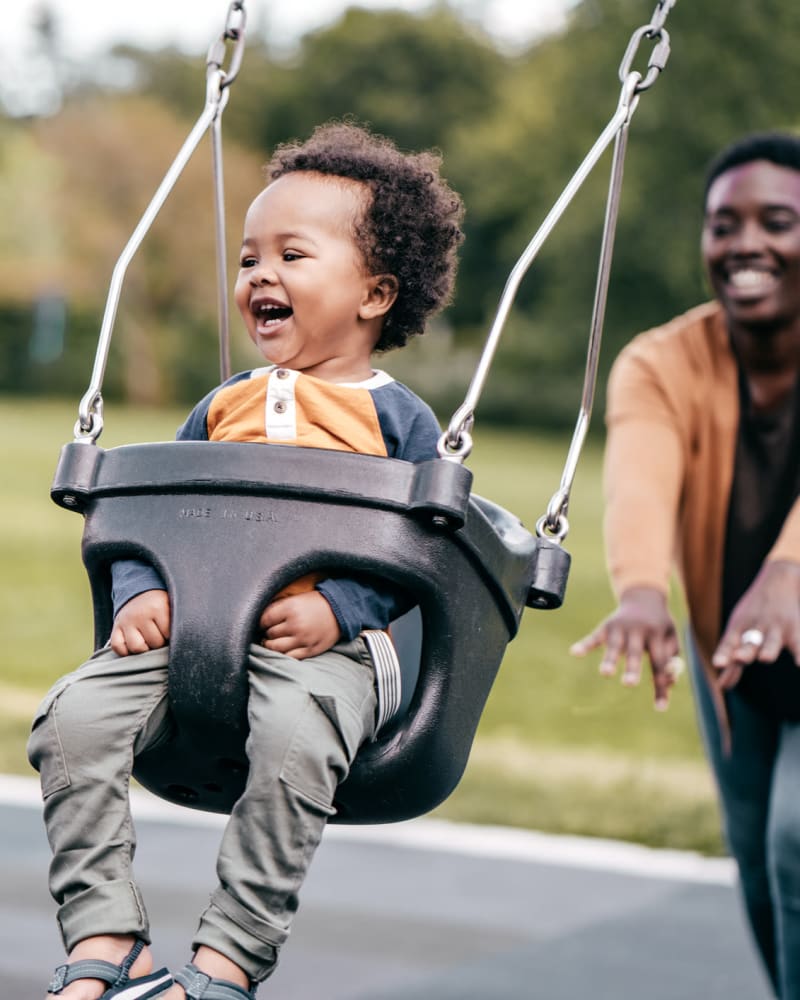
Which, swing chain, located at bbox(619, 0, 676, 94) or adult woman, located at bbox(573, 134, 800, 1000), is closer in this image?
swing chain, located at bbox(619, 0, 676, 94)

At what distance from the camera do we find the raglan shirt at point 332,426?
177 cm

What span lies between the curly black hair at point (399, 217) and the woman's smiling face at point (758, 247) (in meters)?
1.09

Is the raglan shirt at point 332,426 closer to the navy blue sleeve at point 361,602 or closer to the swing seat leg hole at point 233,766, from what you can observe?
the navy blue sleeve at point 361,602

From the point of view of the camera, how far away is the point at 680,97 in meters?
29.3

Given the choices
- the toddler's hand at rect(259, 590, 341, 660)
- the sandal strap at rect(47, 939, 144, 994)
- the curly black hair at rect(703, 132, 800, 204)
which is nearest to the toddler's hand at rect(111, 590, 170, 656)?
the toddler's hand at rect(259, 590, 341, 660)

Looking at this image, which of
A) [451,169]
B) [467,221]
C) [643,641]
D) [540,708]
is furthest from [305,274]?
[451,169]

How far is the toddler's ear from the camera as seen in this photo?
1.99 metres

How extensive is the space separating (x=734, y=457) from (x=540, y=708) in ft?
26.0

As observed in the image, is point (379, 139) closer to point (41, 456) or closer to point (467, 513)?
point (467, 513)

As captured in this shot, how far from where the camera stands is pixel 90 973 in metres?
1.56

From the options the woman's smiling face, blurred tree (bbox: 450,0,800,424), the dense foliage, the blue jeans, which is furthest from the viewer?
the dense foliage

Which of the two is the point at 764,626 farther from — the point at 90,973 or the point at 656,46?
the point at 90,973

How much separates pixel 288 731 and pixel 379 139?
1.02 m

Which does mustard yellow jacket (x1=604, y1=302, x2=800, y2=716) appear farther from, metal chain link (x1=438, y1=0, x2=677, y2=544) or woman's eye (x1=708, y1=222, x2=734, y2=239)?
Result: metal chain link (x1=438, y1=0, x2=677, y2=544)
